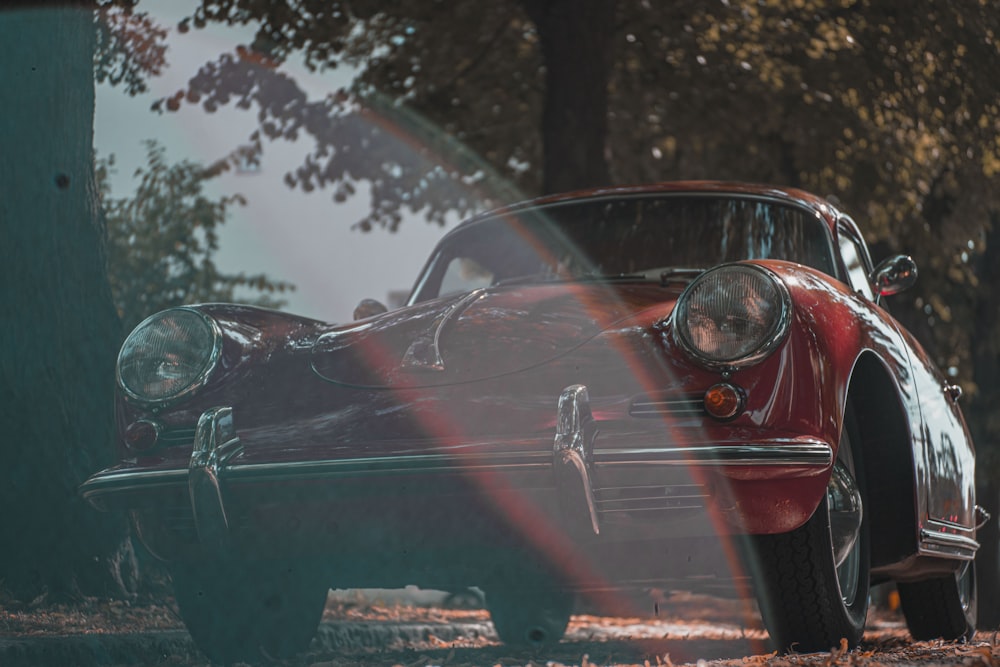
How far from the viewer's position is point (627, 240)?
4.87 m

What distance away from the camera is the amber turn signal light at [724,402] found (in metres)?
3.17

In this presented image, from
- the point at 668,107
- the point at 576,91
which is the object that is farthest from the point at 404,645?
the point at 668,107

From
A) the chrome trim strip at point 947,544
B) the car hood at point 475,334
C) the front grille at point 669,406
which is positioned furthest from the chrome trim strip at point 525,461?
the chrome trim strip at point 947,544

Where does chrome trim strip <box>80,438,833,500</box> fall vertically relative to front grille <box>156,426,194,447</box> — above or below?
below

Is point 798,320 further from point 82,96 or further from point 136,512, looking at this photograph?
point 82,96

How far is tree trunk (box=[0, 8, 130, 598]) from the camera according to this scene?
4.71 metres

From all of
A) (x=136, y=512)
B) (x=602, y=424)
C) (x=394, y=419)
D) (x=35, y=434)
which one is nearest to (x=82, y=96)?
(x=35, y=434)

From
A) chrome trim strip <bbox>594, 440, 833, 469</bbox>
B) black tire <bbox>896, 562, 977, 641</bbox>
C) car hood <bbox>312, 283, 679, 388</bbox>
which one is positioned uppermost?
car hood <bbox>312, 283, 679, 388</bbox>

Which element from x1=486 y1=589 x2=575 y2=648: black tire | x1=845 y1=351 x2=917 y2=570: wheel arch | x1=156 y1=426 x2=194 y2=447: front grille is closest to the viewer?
x1=156 y1=426 x2=194 y2=447: front grille

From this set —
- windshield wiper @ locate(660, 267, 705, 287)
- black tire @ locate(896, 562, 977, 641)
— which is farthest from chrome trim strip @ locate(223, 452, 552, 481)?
black tire @ locate(896, 562, 977, 641)

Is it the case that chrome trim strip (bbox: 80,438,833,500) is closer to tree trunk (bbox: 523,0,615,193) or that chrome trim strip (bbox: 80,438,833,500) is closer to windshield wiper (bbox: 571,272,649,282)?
windshield wiper (bbox: 571,272,649,282)

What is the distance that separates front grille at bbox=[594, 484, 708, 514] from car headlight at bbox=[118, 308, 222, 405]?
1.38 meters

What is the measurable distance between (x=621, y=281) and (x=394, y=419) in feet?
4.08

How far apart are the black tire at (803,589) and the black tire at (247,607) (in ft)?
4.84
